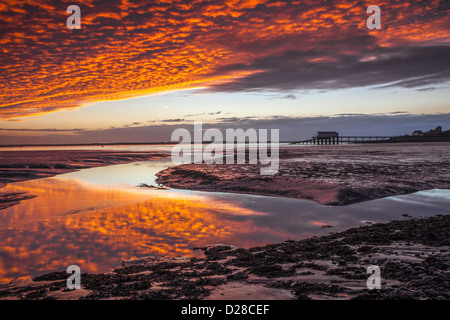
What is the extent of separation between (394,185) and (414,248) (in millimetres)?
10985

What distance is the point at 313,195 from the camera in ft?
46.5

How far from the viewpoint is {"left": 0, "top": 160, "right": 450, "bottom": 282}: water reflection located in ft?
22.8

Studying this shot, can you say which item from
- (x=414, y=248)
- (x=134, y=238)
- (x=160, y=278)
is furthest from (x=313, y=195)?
(x=160, y=278)

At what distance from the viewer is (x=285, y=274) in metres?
5.13

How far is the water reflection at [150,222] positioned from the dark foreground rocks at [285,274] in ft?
2.78

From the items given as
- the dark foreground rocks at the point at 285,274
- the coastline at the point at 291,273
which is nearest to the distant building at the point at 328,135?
the coastline at the point at 291,273

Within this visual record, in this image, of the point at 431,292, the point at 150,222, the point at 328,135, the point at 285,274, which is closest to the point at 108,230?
the point at 150,222

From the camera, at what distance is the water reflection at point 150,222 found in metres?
6.95

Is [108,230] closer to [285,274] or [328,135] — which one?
[285,274]

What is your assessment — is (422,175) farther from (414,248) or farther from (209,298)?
(209,298)

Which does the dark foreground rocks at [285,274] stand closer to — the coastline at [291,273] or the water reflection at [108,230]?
the coastline at [291,273]

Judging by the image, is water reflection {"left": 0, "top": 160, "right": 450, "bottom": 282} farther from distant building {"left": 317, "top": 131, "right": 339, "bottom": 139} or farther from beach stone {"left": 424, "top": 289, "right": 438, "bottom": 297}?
distant building {"left": 317, "top": 131, "right": 339, "bottom": 139}

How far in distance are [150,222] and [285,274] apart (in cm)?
580
